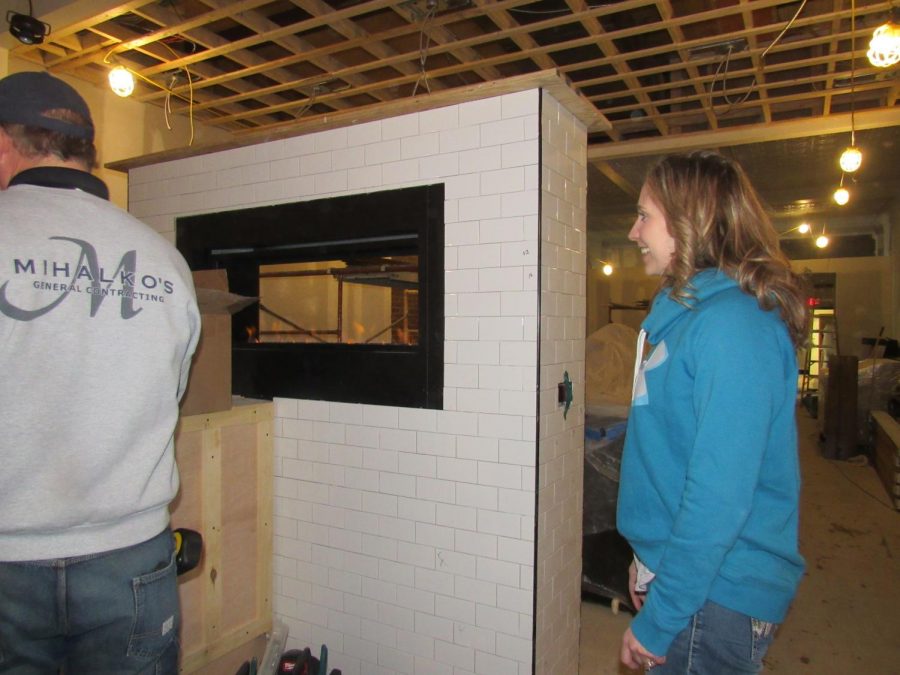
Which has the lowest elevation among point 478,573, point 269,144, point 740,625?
point 478,573

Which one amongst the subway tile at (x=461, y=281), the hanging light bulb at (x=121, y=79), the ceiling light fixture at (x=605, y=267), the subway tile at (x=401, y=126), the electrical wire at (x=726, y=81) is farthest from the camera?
the ceiling light fixture at (x=605, y=267)

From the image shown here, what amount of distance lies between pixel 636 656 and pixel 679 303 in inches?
28.7

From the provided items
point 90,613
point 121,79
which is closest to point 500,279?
point 90,613

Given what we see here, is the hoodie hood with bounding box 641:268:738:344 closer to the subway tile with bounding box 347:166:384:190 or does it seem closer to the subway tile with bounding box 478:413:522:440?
the subway tile with bounding box 478:413:522:440

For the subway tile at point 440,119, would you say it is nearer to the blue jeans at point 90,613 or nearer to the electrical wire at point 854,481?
the blue jeans at point 90,613

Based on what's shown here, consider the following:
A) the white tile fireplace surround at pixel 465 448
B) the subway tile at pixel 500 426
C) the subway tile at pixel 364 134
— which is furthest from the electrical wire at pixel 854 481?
the subway tile at pixel 364 134

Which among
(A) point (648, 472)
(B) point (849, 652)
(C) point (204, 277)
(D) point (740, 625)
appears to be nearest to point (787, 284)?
(A) point (648, 472)

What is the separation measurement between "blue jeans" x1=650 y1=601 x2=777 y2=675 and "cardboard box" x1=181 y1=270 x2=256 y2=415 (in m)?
1.89

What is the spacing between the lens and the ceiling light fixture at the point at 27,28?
10.6 feet

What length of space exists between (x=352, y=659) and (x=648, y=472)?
1916 millimetres

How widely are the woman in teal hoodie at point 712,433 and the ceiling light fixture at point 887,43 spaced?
2.52 m

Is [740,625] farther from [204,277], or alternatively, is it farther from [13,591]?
[204,277]

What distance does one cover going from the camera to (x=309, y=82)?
4348mm

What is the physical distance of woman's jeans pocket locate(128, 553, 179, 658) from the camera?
1260mm
